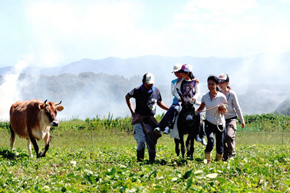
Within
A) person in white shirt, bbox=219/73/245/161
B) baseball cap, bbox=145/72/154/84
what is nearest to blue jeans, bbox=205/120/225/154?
person in white shirt, bbox=219/73/245/161

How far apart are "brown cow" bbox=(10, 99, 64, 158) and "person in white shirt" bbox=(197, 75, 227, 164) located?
471 cm

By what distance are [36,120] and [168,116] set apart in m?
5.01

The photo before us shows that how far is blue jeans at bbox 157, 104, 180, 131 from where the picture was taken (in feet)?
33.0

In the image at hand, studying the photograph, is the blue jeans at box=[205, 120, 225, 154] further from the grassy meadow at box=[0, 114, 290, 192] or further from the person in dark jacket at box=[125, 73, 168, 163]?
the person in dark jacket at box=[125, 73, 168, 163]

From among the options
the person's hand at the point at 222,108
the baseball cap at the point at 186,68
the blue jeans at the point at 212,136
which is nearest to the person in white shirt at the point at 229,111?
the blue jeans at the point at 212,136

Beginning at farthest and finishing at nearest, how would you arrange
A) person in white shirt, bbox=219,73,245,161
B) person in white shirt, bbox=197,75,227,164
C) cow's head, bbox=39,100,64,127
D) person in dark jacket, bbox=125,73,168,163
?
cow's head, bbox=39,100,64,127
person in white shirt, bbox=219,73,245,161
person in dark jacket, bbox=125,73,168,163
person in white shirt, bbox=197,75,227,164

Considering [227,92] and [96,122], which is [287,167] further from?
[96,122]

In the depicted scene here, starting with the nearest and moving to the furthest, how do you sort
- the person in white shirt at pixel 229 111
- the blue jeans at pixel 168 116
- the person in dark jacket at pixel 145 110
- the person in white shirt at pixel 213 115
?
the person in white shirt at pixel 213 115 < the blue jeans at pixel 168 116 < the person in dark jacket at pixel 145 110 < the person in white shirt at pixel 229 111

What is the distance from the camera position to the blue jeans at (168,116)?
10047 millimetres

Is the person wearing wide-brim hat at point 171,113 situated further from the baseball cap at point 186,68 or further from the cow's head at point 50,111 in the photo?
the cow's head at point 50,111

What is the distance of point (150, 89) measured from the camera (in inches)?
405

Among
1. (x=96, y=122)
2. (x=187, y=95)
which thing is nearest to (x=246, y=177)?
(x=187, y=95)

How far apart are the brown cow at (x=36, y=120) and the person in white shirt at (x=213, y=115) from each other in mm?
4707

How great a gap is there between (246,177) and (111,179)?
2358 mm
